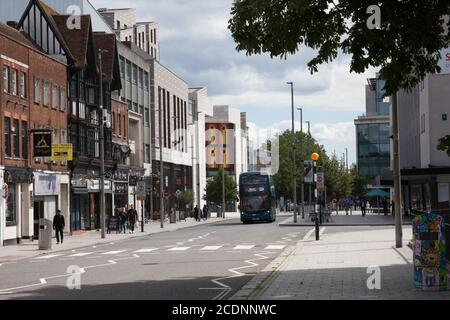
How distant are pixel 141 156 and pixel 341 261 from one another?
194 feet

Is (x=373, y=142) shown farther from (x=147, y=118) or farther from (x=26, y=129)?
(x=26, y=129)

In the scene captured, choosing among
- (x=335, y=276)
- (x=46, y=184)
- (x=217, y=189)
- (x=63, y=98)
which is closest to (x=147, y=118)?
(x=217, y=189)

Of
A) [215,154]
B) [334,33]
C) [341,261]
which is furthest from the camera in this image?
[215,154]

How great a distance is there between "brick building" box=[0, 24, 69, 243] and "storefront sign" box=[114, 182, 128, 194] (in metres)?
14.2

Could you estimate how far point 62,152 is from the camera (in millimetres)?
48906

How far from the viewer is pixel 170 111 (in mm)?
99688

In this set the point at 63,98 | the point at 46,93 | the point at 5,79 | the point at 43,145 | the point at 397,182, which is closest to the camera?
the point at 397,182

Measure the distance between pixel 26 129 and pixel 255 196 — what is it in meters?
23.2

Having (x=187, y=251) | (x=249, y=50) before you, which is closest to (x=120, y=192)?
(x=187, y=251)

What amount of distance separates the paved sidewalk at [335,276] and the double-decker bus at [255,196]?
1376 inches

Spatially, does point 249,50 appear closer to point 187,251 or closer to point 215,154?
point 187,251

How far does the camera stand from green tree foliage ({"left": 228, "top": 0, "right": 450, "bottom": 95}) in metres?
15.8

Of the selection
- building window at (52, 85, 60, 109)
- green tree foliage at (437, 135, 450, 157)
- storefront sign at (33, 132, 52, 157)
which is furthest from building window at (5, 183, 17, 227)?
green tree foliage at (437, 135, 450, 157)

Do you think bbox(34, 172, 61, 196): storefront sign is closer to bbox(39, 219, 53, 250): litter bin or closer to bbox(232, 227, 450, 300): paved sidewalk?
bbox(39, 219, 53, 250): litter bin
